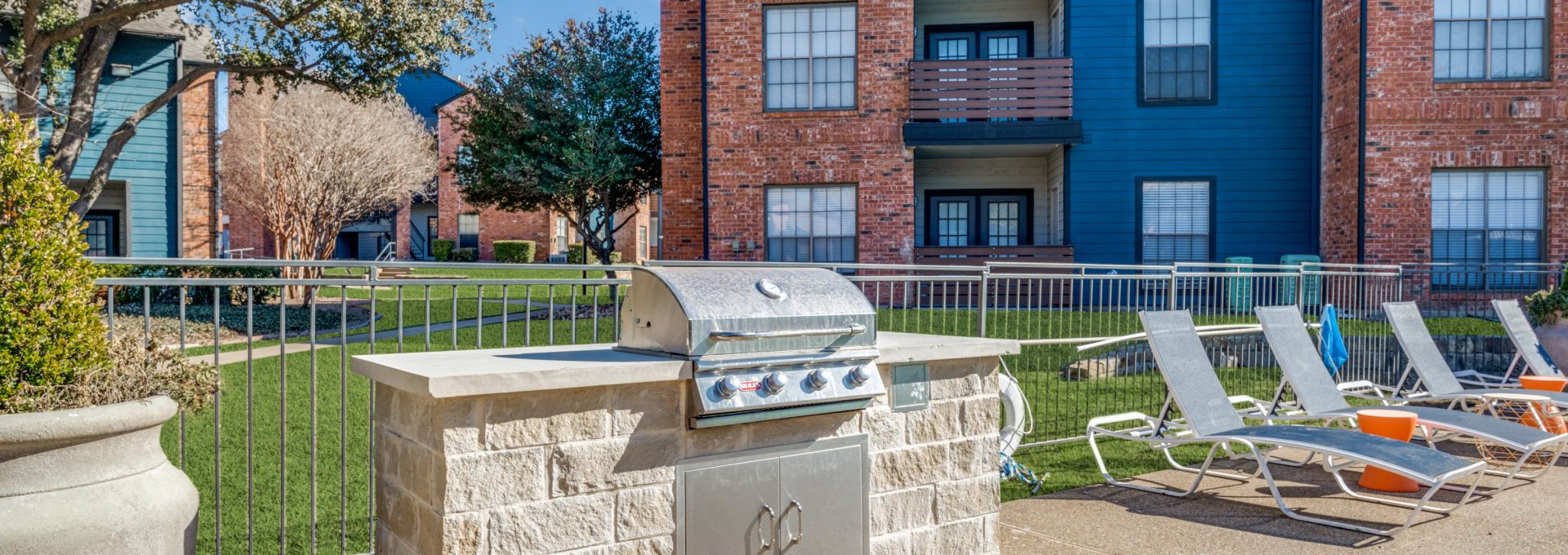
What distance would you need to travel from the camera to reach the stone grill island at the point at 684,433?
3.15 metres

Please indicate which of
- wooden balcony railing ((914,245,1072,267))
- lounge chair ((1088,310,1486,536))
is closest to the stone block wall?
lounge chair ((1088,310,1486,536))

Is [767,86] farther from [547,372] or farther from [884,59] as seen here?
[547,372]

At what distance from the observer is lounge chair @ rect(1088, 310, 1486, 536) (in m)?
5.08

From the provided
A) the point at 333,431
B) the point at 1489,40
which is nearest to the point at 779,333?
the point at 333,431

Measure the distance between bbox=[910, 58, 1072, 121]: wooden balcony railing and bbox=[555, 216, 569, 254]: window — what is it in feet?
78.3

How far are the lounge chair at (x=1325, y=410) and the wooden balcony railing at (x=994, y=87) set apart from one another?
946 cm

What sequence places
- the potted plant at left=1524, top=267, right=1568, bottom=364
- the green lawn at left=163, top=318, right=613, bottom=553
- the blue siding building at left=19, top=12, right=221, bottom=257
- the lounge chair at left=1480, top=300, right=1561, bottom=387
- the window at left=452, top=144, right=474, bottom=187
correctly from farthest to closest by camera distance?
the window at left=452, top=144, right=474, bottom=187 < the blue siding building at left=19, top=12, right=221, bottom=257 < the potted plant at left=1524, top=267, right=1568, bottom=364 < the lounge chair at left=1480, top=300, right=1561, bottom=387 < the green lawn at left=163, top=318, right=613, bottom=553

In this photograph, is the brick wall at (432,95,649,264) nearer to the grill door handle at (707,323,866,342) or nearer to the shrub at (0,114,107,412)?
the grill door handle at (707,323,866,342)

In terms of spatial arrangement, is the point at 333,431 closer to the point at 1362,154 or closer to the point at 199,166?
the point at 1362,154

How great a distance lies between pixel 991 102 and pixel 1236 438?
39.3ft

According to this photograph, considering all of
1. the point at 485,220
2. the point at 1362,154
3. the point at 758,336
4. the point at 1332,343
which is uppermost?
the point at 1362,154

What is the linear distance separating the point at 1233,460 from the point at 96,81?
57.5 ft

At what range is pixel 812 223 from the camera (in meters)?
17.0

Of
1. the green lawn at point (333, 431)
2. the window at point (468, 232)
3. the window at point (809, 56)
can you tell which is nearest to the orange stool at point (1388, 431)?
the green lawn at point (333, 431)
